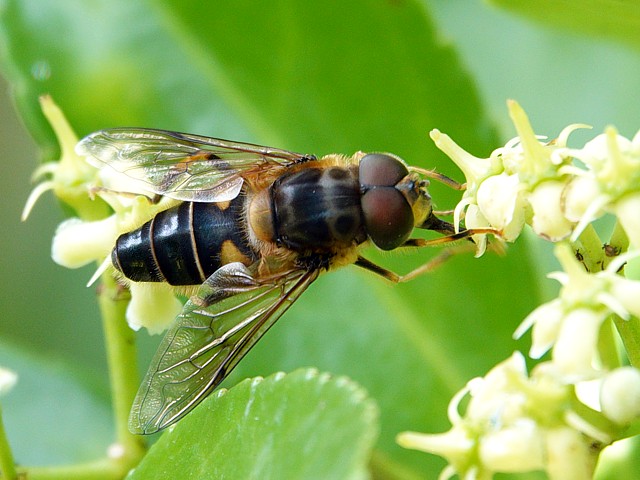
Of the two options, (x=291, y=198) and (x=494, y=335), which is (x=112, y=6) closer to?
(x=291, y=198)

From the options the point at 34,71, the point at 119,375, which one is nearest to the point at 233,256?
the point at 119,375

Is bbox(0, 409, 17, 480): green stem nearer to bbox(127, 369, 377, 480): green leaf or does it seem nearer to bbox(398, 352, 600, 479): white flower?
bbox(127, 369, 377, 480): green leaf

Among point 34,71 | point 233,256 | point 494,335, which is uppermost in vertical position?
point 34,71

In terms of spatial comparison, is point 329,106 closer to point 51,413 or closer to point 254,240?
point 254,240

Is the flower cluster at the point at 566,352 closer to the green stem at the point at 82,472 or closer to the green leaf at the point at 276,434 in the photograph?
the green leaf at the point at 276,434

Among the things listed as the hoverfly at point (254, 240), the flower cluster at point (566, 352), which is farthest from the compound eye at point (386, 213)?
the flower cluster at point (566, 352)

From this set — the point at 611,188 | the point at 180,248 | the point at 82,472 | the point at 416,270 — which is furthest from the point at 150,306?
the point at 611,188

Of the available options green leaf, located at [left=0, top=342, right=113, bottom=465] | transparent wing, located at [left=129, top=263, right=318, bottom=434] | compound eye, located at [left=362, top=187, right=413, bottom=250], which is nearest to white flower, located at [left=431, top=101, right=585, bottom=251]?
compound eye, located at [left=362, top=187, right=413, bottom=250]
